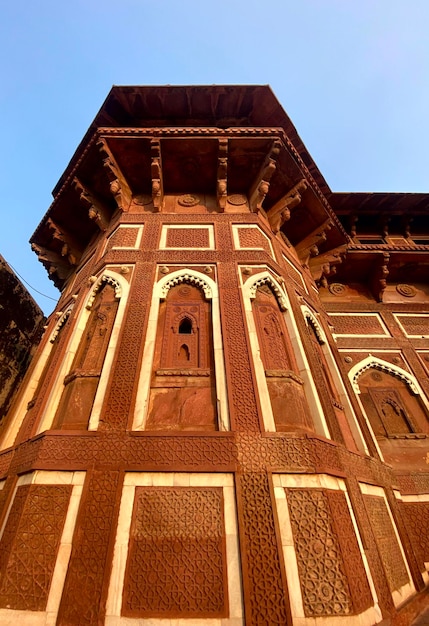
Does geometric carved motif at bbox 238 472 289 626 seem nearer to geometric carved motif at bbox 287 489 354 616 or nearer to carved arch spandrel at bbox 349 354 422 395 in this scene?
geometric carved motif at bbox 287 489 354 616

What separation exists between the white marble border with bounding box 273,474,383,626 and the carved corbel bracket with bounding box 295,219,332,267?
4352 mm

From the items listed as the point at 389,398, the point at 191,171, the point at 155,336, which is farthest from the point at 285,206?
the point at 389,398

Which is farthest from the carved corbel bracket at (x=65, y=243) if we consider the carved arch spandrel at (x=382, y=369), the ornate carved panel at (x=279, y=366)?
the carved arch spandrel at (x=382, y=369)

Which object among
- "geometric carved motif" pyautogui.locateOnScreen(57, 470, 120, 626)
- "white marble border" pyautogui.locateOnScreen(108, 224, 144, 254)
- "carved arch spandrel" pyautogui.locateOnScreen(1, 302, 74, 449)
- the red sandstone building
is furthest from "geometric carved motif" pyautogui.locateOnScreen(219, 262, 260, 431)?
"carved arch spandrel" pyautogui.locateOnScreen(1, 302, 74, 449)

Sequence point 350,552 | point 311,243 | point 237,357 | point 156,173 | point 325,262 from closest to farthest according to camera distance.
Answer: point 350,552 → point 237,357 → point 156,173 → point 311,243 → point 325,262

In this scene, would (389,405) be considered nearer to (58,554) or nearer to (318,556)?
(318,556)

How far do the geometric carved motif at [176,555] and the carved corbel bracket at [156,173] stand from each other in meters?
4.03

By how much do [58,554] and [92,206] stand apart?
473cm

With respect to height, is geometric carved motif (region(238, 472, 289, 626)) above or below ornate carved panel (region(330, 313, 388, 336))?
below

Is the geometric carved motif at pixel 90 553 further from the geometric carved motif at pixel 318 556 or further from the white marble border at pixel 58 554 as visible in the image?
the geometric carved motif at pixel 318 556

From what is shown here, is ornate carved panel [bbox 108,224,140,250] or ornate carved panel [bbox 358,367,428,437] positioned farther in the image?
ornate carved panel [bbox 358,367,428,437]

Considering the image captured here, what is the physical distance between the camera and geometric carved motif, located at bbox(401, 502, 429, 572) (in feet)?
12.0

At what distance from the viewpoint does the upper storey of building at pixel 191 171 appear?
16.3ft

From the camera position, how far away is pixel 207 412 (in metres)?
3.04
